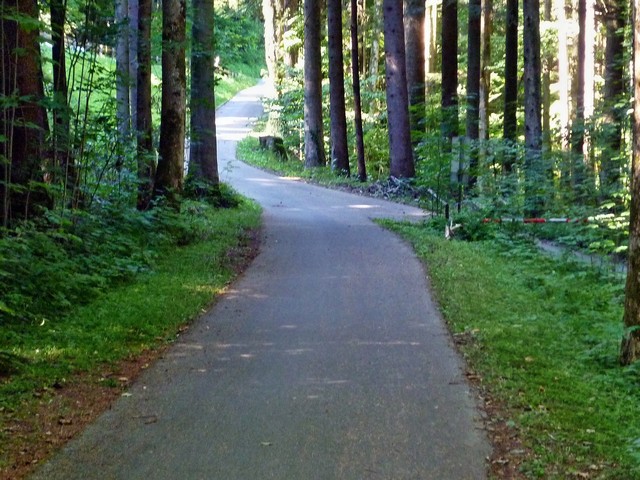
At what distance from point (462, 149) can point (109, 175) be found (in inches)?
304

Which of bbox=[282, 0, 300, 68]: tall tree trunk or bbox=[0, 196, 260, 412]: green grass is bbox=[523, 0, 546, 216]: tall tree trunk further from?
bbox=[282, 0, 300, 68]: tall tree trunk

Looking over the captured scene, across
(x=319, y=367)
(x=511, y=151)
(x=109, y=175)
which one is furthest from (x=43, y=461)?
(x=511, y=151)

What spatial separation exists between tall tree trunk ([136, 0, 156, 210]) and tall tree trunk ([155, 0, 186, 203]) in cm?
37

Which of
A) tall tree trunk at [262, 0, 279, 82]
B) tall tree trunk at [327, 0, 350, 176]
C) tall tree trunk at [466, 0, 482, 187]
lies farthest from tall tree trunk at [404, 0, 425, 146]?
tall tree trunk at [262, 0, 279, 82]

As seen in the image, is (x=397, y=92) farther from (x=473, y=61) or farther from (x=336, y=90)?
(x=336, y=90)

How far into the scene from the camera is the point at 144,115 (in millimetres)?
19469

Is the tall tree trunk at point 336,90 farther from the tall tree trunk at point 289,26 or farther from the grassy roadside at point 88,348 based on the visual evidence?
the grassy roadside at point 88,348

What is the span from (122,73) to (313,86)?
2098cm

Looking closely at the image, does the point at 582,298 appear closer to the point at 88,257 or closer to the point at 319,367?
the point at 319,367

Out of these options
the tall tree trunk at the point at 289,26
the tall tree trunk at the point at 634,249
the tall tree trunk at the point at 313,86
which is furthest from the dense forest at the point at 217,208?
the tall tree trunk at the point at 289,26

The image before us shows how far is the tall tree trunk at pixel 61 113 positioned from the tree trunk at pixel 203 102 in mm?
6241

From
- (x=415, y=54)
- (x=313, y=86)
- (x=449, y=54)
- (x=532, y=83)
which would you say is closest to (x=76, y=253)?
(x=532, y=83)

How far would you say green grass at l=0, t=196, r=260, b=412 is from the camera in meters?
7.54

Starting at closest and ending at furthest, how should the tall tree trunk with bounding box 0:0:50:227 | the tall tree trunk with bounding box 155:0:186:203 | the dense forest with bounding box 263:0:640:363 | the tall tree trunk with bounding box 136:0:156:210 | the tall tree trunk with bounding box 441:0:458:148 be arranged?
the tall tree trunk with bounding box 0:0:50:227 < the tall tree trunk with bounding box 155:0:186:203 < the tall tree trunk with bounding box 136:0:156:210 < the dense forest with bounding box 263:0:640:363 < the tall tree trunk with bounding box 441:0:458:148
